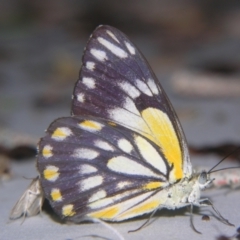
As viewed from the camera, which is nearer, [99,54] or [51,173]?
[51,173]

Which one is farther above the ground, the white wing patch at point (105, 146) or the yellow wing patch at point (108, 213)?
the white wing patch at point (105, 146)

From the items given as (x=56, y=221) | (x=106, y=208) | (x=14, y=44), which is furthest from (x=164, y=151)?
(x=14, y=44)

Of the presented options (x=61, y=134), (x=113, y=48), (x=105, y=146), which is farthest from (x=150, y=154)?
(x=113, y=48)

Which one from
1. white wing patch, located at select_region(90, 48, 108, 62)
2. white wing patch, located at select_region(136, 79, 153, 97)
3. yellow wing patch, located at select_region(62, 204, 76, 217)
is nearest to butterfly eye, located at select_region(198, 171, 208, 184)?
white wing patch, located at select_region(136, 79, 153, 97)

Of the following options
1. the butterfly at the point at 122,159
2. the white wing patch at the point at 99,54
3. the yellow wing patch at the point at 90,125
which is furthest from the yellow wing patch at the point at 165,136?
the white wing patch at the point at 99,54

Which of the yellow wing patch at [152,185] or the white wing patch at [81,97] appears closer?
the yellow wing patch at [152,185]

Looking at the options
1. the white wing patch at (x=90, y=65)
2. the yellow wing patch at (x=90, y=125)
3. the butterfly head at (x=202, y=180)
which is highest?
the white wing patch at (x=90, y=65)

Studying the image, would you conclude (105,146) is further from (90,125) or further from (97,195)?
(97,195)

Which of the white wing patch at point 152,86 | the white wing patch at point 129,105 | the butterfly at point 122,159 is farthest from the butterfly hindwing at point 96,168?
the white wing patch at point 152,86

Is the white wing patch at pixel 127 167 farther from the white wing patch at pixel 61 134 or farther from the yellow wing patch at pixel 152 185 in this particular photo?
the white wing patch at pixel 61 134
